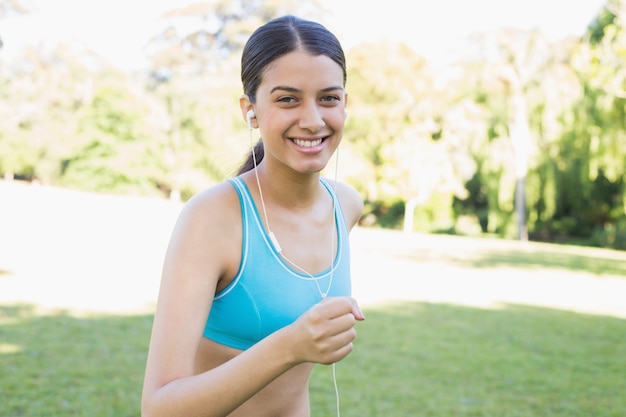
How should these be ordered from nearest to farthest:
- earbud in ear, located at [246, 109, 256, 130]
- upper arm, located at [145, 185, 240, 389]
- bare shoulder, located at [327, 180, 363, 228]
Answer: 1. upper arm, located at [145, 185, 240, 389]
2. earbud in ear, located at [246, 109, 256, 130]
3. bare shoulder, located at [327, 180, 363, 228]

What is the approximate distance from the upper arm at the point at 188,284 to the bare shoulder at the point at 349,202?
65 centimetres

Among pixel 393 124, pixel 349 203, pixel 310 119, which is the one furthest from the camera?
pixel 393 124

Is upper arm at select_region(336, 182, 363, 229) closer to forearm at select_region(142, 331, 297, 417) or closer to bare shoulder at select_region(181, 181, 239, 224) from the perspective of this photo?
bare shoulder at select_region(181, 181, 239, 224)

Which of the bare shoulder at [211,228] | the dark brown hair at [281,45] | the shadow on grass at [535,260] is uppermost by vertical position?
the dark brown hair at [281,45]

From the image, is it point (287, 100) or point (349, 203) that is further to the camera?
point (349, 203)

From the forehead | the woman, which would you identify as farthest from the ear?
the forehead

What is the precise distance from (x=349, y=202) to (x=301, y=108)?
0.67 m

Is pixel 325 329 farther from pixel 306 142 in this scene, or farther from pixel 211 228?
pixel 306 142

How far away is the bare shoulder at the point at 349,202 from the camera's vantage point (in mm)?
2156

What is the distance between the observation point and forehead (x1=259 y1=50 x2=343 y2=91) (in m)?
1.56

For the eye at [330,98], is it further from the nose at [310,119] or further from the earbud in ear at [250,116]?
the earbud in ear at [250,116]

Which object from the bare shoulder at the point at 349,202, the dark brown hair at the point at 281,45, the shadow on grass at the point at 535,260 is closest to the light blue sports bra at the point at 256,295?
the dark brown hair at the point at 281,45

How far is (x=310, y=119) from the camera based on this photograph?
1.56m

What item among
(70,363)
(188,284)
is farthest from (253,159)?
(70,363)
